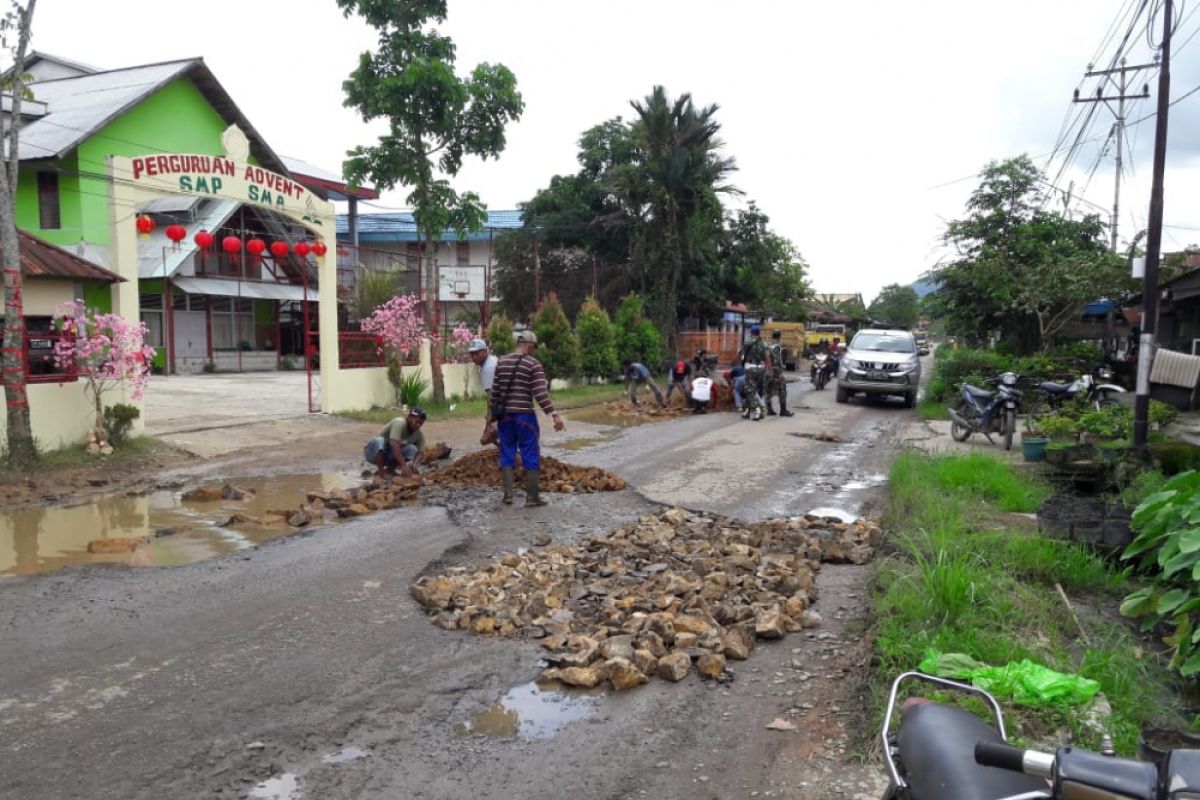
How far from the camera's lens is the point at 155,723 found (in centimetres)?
381

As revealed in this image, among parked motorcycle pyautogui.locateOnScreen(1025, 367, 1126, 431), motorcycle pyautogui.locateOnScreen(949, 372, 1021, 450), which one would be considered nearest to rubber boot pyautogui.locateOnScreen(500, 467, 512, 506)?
motorcycle pyautogui.locateOnScreen(949, 372, 1021, 450)

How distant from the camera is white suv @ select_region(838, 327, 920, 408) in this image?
1914 centimetres

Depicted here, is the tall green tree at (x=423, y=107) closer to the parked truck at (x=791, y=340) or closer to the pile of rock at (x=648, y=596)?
the pile of rock at (x=648, y=596)

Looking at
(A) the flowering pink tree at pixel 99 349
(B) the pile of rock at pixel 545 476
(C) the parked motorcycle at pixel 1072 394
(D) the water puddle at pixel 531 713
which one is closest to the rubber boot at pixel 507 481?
(B) the pile of rock at pixel 545 476

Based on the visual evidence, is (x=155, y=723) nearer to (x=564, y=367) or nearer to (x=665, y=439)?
(x=665, y=439)

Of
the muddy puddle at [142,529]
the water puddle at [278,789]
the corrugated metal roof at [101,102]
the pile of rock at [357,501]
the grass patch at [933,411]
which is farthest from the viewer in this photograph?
the corrugated metal roof at [101,102]

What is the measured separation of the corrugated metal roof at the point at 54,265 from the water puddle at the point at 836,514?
10.0 meters

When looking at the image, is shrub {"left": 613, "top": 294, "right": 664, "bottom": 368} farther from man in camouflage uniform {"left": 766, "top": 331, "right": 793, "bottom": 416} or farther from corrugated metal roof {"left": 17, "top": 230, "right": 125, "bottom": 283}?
corrugated metal roof {"left": 17, "top": 230, "right": 125, "bottom": 283}

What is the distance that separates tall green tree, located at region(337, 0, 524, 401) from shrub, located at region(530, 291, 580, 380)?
5472 millimetres

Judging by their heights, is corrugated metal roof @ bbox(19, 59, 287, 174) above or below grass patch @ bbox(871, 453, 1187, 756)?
above

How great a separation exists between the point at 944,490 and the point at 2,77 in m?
11.1

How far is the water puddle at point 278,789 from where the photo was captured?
10.8 feet

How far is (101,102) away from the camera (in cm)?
2494

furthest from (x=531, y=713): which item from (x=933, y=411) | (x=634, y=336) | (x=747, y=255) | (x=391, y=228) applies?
(x=391, y=228)
